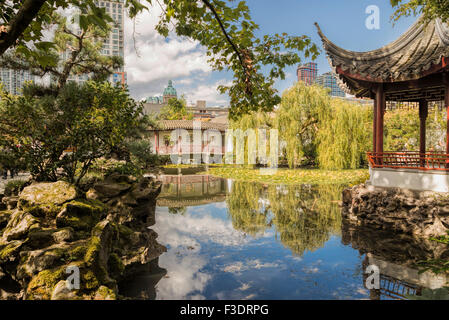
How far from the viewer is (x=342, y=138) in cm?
1541

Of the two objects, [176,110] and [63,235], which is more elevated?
[176,110]

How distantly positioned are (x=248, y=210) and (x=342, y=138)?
392 inches

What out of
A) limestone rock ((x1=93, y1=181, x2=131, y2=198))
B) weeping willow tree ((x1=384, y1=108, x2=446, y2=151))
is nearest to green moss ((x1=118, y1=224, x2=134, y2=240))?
limestone rock ((x1=93, y1=181, x2=131, y2=198))

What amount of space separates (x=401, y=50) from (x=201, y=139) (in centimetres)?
1762

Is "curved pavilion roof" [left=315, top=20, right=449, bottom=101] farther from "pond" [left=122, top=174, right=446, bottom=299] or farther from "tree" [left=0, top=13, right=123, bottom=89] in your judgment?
"tree" [left=0, top=13, right=123, bottom=89]

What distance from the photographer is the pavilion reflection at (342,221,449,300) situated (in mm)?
3404

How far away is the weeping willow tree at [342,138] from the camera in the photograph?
1546 cm

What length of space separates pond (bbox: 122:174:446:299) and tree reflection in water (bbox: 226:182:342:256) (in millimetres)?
23

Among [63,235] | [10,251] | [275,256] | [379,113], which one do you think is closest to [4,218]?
[10,251]

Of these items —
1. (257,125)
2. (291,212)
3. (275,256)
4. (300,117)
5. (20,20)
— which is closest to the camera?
(20,20)

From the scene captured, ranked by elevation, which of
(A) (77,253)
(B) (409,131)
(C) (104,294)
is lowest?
(C) (104,294)

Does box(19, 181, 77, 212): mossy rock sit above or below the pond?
above

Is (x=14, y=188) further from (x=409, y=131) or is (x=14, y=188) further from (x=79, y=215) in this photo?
(x=409, y=131)

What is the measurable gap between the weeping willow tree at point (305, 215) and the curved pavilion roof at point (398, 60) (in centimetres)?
334
